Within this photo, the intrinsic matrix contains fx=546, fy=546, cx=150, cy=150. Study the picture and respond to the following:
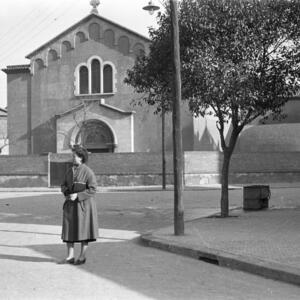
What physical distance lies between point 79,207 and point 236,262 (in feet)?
8.30

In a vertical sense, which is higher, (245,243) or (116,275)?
(245,243)

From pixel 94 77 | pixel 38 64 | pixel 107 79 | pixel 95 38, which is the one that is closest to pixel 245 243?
pixel 107 79

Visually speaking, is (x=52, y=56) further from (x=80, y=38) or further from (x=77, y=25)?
(x=77, y=25)

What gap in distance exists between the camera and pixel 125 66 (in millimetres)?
42250

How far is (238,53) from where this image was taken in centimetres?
1377

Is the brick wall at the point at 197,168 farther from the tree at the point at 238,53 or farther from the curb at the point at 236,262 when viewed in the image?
the curb at the point at 236,262

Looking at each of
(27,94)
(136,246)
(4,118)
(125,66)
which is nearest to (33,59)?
(27,94)

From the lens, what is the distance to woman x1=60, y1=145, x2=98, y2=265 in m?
8.41

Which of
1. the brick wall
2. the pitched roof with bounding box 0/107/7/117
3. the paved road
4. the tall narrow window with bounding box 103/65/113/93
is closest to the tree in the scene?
the paved road

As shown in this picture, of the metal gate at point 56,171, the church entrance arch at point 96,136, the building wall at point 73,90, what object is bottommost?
the metal gate at point 56,171

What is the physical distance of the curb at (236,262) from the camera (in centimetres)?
725

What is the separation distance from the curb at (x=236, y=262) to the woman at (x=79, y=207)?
185 cm

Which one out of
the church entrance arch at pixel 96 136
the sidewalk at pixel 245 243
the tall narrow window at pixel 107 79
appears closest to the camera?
the sidewalk at pixel 245 243

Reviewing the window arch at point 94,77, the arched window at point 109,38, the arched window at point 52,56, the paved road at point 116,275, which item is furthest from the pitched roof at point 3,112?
the paved road at point 116,275
